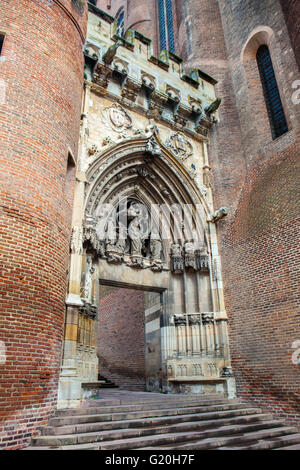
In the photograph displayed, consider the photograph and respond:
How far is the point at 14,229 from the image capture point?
5570mm

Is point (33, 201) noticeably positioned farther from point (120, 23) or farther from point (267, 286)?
point (120, 23)

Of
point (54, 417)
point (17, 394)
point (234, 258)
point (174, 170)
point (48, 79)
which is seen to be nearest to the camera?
point (17, 394)

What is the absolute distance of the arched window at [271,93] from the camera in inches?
402

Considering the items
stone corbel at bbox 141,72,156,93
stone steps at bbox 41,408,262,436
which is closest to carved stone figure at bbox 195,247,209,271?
stone steps at bbox 41,408,262,436

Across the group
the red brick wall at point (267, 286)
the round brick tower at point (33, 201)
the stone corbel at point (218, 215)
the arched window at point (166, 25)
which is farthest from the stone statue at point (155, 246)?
the arched window at point (166, 25)

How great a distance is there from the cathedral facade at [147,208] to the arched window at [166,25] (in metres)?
4.72

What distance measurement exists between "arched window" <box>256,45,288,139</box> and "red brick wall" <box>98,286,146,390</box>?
6.72 metres

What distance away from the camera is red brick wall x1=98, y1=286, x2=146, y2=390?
1143cm

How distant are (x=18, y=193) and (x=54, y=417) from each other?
355 cm

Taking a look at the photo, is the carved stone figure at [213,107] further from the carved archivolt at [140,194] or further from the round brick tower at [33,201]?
the round brick tower at [33,201]

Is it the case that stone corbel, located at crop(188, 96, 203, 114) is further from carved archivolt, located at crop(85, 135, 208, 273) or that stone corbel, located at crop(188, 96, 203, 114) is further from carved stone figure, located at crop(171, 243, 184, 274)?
carved stone figure, located at crop(171, 243, 184, 274)

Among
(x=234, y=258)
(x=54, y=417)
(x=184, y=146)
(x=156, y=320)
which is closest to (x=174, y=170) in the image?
(x=184, y=146)

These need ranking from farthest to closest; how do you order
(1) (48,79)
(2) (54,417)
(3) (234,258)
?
1. (3) (234,258)
2. (1) (48,79)
3. (2) (54,417)

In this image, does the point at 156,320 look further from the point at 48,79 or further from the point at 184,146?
the point at 48,79
